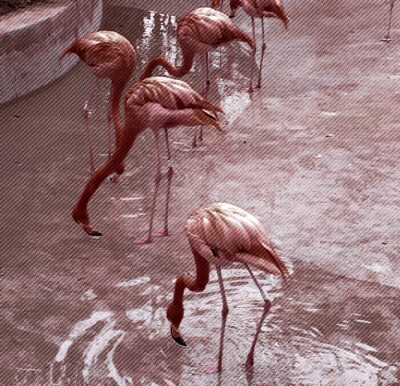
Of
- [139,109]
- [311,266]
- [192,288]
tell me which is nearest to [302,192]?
[311,266]

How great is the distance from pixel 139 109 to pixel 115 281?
0.87m

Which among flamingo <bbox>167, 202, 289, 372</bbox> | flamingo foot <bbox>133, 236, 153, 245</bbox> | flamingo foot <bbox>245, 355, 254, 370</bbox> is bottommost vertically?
flamingo foot <bbox>133, 236, 153, 245</bbox>

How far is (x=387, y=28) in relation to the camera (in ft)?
26.9

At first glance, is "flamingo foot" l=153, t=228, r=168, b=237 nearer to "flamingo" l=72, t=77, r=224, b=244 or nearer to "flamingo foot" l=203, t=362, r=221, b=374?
"flamingo" l=72, t=77, r=224, b=244

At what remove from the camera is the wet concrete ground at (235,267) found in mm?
3631

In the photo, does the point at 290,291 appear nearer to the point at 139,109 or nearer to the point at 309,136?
the point at 139,109

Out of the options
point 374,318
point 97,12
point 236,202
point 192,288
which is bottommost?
point 97,12

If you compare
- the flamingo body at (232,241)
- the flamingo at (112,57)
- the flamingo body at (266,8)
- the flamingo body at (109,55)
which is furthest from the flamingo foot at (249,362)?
the flamingo body at (266,8)

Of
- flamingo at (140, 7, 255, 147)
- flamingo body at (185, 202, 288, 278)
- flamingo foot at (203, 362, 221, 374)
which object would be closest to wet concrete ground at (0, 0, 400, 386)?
flamingo foot at (203, 362, 221, 374)

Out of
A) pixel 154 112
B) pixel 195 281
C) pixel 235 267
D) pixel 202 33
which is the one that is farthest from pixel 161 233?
pixel 202 33

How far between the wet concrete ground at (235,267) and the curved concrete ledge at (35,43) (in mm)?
125

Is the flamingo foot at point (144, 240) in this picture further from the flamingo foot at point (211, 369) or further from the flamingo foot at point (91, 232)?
the flamingo foot at point (211, 369)

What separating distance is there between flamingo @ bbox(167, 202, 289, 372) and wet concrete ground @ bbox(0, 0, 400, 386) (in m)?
0.31

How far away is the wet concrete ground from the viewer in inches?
143
